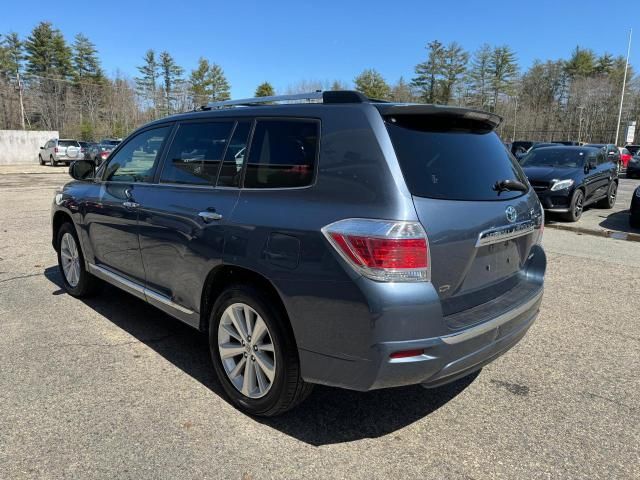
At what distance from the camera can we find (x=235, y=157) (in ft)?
10.4

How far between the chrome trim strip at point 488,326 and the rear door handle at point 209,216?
153 cm

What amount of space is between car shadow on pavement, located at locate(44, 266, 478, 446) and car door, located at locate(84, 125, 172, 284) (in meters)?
0.64

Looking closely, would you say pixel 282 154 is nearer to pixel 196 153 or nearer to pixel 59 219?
pixel 196 153

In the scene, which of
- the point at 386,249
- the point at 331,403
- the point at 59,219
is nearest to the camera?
the point at 386,249

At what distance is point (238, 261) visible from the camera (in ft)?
9.21

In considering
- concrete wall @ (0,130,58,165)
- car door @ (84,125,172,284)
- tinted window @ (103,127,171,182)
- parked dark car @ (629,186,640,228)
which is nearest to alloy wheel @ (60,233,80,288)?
car door @ (84,125,172,284)

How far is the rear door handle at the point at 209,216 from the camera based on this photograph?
3.02 meters

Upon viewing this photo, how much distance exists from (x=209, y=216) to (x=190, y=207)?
0.93 ft

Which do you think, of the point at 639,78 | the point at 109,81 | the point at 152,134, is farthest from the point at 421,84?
the point at 152,134

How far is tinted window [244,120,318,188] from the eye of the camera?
2.73m

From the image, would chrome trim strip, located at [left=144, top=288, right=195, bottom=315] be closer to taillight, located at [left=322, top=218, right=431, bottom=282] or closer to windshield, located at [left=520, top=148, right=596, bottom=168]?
taillight, located at [left=322, top=218, right=431, bottom=282]

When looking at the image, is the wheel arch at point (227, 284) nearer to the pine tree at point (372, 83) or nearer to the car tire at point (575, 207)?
the car tire at point (575, 207)

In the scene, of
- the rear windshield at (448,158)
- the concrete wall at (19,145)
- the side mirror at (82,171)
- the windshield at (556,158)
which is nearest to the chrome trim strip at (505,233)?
the rear windshield at (448,158)

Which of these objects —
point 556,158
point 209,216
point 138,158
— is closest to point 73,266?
point 138,158
